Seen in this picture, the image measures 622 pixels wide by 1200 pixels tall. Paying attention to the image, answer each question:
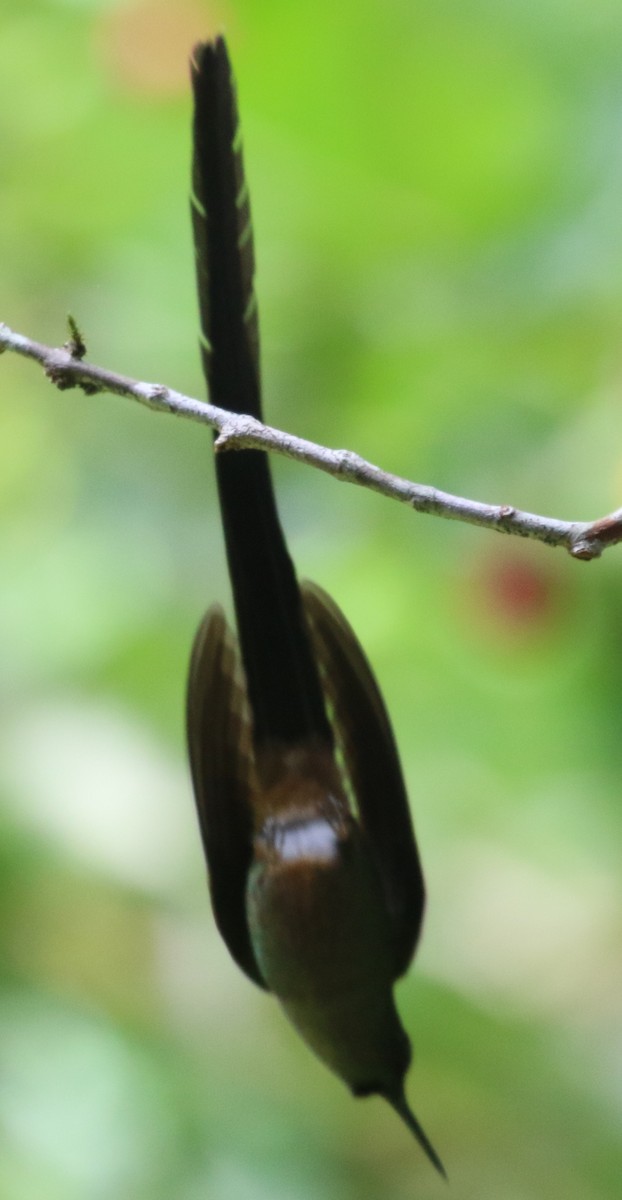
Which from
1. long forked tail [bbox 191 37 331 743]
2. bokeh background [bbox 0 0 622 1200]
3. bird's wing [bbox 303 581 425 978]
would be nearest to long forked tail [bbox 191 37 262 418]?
long forked tail [bbox 191 37 331 743]

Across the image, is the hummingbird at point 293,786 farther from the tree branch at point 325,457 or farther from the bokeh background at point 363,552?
the bokeh background at point 363,552

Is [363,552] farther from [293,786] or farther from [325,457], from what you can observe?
[325,457]

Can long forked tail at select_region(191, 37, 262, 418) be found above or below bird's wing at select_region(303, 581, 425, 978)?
above

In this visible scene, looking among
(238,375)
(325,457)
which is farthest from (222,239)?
(325,457)

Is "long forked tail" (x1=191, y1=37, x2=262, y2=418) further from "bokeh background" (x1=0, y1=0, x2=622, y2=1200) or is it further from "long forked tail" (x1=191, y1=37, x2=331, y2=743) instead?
"bokeh background" (x1=0, y1=0, x2=622, y2=1200)

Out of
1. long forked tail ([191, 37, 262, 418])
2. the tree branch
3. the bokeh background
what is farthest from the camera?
the bokeh background

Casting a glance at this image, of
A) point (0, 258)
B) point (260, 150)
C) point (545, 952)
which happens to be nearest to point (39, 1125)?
point (545, 952)
